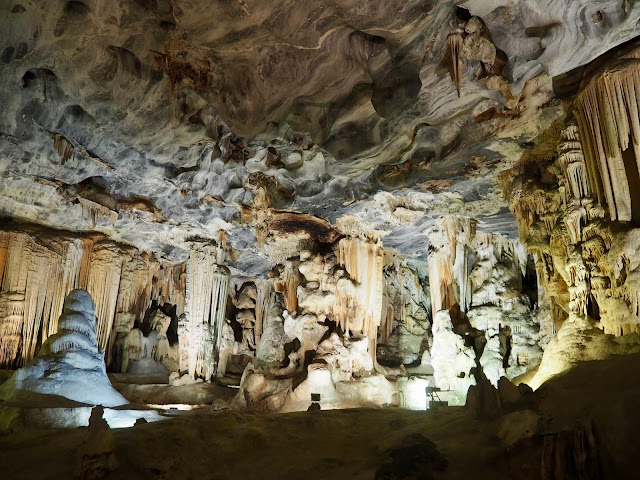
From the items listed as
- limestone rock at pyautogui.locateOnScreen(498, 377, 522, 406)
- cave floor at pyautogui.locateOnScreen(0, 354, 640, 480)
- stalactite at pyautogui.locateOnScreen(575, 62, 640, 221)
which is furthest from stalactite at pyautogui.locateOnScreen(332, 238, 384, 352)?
stalactite at pyautogui.locateOnScreen(575, 62, 640, 221)

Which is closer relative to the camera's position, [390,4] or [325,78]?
[390,4]

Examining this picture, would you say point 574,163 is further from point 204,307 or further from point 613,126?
point 204,307

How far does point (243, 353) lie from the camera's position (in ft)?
69.4

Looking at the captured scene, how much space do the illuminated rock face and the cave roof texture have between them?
11.7 feet

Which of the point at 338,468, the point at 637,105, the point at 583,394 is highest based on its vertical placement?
the point at 637,105

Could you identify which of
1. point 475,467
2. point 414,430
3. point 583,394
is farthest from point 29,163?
point 583,394

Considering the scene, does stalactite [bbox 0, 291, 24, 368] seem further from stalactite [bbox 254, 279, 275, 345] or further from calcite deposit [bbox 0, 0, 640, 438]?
stalactite [bbox 254, 279, 275, 345]

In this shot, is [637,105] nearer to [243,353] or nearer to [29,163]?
[29,163]

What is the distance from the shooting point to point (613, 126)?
822 cm

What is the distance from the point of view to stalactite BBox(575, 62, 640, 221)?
7.97m

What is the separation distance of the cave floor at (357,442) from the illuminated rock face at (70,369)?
179 cm

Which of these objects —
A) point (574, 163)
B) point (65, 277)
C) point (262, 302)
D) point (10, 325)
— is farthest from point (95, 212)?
point (574, 163)

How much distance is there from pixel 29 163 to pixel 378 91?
8281mm

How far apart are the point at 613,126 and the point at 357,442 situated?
21.9 feet
